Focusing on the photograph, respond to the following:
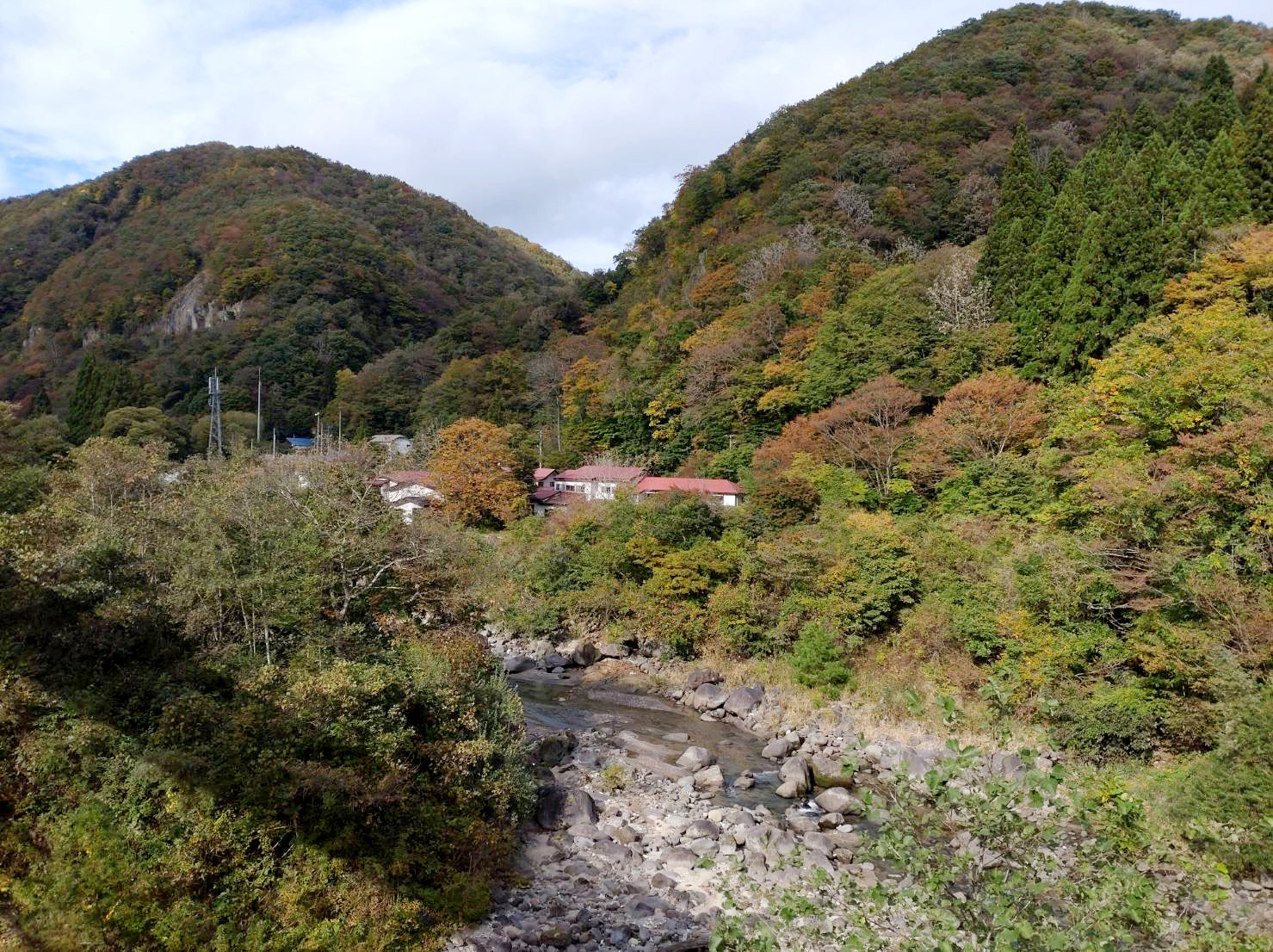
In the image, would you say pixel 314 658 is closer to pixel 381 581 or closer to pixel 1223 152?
pixel 381 581

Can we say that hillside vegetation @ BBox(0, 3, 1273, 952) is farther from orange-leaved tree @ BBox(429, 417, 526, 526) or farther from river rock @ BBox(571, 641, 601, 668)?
river rock @ BBox(571, 641, 601, 668)

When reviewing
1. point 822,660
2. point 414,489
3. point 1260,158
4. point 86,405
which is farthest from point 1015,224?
point 86,405

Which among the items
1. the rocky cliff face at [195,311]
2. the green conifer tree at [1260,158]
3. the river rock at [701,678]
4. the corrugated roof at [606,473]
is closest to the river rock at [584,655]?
the river rock at [701,678]

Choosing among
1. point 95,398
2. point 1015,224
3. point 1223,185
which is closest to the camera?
point 1223,185

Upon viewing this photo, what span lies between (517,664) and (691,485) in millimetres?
9064

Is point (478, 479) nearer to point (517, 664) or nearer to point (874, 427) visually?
point (517, 664)

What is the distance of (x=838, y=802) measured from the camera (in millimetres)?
13781

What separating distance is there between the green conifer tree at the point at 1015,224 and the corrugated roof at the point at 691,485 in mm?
11054

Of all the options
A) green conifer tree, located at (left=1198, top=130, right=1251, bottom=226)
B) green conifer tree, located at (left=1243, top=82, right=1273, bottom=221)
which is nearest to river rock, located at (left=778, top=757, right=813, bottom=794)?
green conifer tree, located at (left=1198, top=130, right=1251, bottom=226)

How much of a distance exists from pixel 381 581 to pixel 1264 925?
45.7ft

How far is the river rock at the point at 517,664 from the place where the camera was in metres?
22.8

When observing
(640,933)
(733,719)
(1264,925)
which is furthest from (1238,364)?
(640,933)

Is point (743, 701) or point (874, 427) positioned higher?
point (874, 427)

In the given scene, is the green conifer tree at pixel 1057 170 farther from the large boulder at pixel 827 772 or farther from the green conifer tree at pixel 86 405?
the green conifer tree at pixel 86 405
